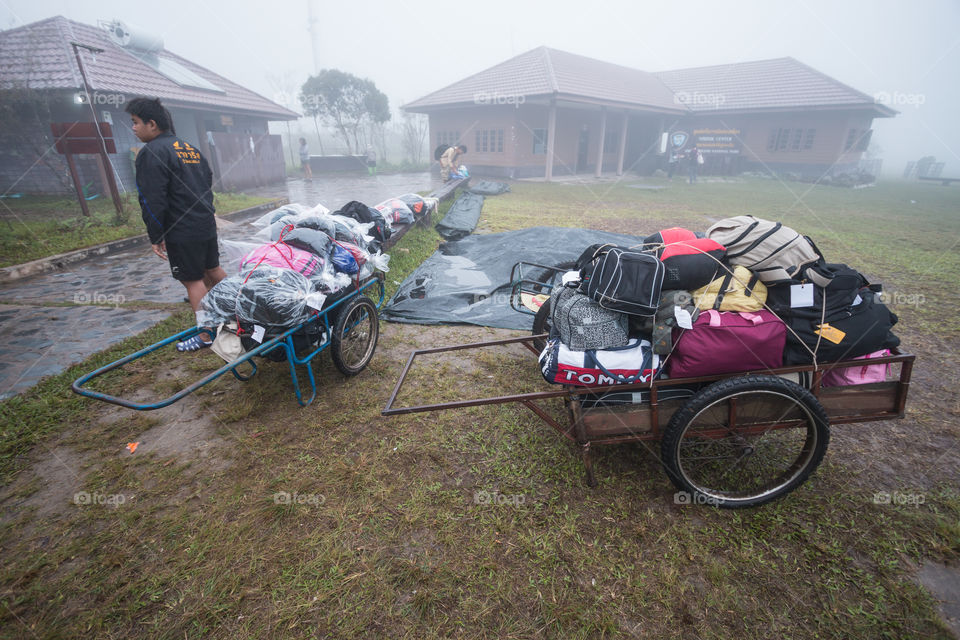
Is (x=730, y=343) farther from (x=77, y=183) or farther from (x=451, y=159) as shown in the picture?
(x=451, y=159)

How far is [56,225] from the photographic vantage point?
7.45 m

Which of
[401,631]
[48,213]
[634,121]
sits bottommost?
[401,631]

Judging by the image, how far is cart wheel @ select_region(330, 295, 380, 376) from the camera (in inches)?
128

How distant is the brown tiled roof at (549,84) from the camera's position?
17.5 metres

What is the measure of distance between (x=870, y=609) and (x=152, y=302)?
21.3 feet

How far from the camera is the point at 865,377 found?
2.28m

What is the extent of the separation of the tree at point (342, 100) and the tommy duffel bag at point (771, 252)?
83.7 feet

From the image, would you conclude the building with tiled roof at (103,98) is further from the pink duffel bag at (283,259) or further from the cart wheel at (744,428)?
the cart wheel at (744,428)

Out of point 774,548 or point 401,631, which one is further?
point 774,548

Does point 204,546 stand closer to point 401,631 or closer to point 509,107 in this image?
point 401,631

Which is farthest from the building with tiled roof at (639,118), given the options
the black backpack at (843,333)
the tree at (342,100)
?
the black backpack at (843,333)

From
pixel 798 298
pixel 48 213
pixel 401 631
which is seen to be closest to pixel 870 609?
pixel 798 298

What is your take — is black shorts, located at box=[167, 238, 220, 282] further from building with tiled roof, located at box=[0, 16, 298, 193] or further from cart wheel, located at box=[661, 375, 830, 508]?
building with tiled roof, located at box=[0, 16, 298, 193]

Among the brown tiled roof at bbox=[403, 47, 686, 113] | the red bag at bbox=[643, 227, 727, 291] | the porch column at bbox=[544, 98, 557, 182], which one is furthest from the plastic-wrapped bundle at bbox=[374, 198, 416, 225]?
the porch column at bbox=[544, 98, 557, 182]
